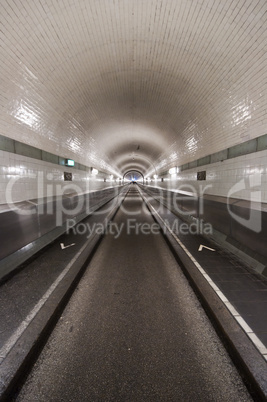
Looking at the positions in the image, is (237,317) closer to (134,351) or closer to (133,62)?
(134,351)

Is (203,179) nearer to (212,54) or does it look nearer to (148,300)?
(212,54)

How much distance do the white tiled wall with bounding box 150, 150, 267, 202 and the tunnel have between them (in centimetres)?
5

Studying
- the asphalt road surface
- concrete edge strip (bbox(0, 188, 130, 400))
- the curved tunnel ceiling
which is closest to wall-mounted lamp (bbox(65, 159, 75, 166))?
the curved tunnel ceiling

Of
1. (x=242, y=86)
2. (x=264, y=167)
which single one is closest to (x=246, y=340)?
(x=264, y=167)

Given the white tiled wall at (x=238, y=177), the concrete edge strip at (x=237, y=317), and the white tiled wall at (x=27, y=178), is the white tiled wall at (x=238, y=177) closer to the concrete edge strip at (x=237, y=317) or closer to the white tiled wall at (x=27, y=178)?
the concrete edge strip at (x=237, y=317)

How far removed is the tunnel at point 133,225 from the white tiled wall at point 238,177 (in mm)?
53

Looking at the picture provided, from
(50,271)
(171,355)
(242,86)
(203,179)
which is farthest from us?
(203,179)

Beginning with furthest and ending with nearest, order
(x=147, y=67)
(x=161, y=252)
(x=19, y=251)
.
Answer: (x=147, y=67) → (x=161, y=252) → (x=19, y=251)

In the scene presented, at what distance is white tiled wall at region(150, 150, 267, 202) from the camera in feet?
16.5

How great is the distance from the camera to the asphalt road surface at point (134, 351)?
1881 mm

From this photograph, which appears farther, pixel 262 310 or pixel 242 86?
pixel 242 86

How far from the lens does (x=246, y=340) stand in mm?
2377

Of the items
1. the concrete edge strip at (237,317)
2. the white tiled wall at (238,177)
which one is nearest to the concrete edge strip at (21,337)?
the concrete edge strip at (237,317)

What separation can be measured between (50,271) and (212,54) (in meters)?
6.69
